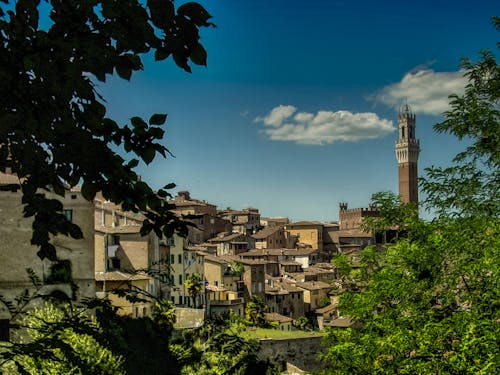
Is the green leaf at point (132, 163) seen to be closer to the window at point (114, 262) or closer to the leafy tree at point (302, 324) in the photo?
the window at point (114, 262)

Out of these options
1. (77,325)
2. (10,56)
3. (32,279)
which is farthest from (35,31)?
(32,279)

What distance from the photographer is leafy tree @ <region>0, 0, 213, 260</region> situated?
329cm

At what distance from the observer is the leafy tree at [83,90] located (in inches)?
130

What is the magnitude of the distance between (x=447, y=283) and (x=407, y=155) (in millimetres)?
146197

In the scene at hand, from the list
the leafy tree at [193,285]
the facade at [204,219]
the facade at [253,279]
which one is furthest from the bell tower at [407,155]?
the leafy tree at [193,285]

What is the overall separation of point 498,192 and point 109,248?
34.0 meters

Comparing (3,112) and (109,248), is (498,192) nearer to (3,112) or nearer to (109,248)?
(3,112)

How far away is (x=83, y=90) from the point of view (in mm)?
3346

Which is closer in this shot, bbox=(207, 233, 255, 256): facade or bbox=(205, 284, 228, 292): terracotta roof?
bbox=(205, 284, 228, 292): terracotta roof

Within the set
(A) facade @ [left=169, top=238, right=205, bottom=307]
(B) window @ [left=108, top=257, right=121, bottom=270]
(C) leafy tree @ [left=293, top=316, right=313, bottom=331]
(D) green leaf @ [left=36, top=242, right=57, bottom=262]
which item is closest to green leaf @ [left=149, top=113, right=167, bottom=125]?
(D) green leaf @ [left=36, top=242, right=57, bottom=262]

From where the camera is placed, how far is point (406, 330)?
13.6m

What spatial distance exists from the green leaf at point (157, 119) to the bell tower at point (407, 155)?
14220cm

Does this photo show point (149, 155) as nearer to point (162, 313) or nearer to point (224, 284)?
point (162, 313)

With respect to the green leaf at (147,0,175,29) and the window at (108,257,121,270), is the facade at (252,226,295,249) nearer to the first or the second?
the window at (108,257,121,270)
